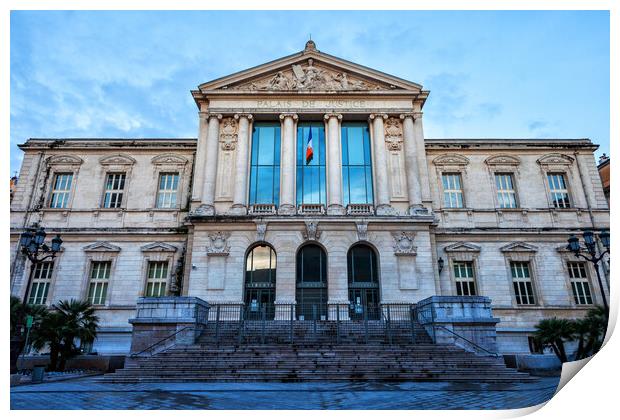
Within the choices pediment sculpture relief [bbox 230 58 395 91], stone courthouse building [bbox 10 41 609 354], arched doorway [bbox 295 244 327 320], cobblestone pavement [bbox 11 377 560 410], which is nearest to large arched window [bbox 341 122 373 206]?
stone courthouse building [bbox 10 41 609 354]

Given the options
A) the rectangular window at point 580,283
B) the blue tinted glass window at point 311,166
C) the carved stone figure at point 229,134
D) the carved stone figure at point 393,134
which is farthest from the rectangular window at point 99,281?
the rectangular window at point 580,283

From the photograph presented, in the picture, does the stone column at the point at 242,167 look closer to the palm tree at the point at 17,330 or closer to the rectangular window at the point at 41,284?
the palm tree at the point at 17,330

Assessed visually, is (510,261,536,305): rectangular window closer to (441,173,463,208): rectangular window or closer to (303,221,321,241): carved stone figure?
(441,173,463,208): rectangular window

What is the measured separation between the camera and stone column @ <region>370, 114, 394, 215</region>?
72.6 ft

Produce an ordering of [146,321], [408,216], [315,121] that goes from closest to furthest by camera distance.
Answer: [146,321]
[408,216]
[315,121]

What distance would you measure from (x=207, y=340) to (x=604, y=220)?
22454 millimetres

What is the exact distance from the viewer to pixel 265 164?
927 inches

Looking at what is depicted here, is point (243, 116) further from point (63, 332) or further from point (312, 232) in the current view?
point (63, 332)

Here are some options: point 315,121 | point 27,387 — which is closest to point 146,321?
point 27,387

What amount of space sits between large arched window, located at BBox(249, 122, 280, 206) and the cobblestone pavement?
1288 cm

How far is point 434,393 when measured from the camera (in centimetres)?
974

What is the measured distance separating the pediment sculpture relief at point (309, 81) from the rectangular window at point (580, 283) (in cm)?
1426

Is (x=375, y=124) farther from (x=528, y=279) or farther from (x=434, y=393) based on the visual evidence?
(x=434, y=393)

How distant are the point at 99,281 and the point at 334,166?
46.8 feet
